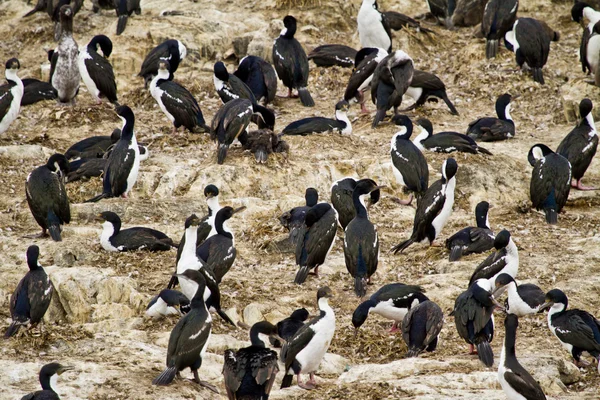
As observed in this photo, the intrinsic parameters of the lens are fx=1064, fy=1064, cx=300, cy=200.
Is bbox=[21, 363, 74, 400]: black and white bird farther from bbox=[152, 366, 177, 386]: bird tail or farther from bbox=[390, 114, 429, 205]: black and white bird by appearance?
bbox=[390, 114, 429, 205]: black and white bird

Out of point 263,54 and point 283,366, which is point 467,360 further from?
point 263,54

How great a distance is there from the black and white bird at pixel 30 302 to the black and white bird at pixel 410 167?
19.3 feet

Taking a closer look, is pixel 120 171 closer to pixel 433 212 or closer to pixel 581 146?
pixel 433 212

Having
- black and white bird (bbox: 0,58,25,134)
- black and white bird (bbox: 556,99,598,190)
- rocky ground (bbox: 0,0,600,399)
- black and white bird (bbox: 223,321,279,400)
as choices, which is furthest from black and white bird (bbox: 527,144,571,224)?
black and white bird (bbox: 0,58,25,134)

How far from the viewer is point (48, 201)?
13.8 meters

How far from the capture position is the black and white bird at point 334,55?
2064cm

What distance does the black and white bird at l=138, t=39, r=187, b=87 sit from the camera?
757 inches

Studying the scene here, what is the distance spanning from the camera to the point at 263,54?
70.0 ft

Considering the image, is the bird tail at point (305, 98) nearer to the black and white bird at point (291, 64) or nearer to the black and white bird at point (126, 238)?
the black and white bird at point (291, 64)

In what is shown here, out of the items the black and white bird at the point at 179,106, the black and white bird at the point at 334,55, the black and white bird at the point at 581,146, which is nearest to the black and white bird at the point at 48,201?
the black and white bird at the point at 179,106

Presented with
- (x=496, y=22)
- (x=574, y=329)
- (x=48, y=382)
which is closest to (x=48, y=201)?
(x=48, y=382)

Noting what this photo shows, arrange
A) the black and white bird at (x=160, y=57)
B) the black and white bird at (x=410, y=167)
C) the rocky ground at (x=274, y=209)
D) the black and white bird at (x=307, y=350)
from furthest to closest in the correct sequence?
1. the black and white bird at (x=160, y=57)
2. the black and white bird at (x=410, y=167)
3. the rocky ground at (x=274, y=209)
4. the black and white bird at (x=307, y=350)

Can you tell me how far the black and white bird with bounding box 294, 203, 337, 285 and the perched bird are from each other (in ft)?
17.1

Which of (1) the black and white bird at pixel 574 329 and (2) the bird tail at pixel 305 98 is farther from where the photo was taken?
(2) the bird tail at pixel 305 98
